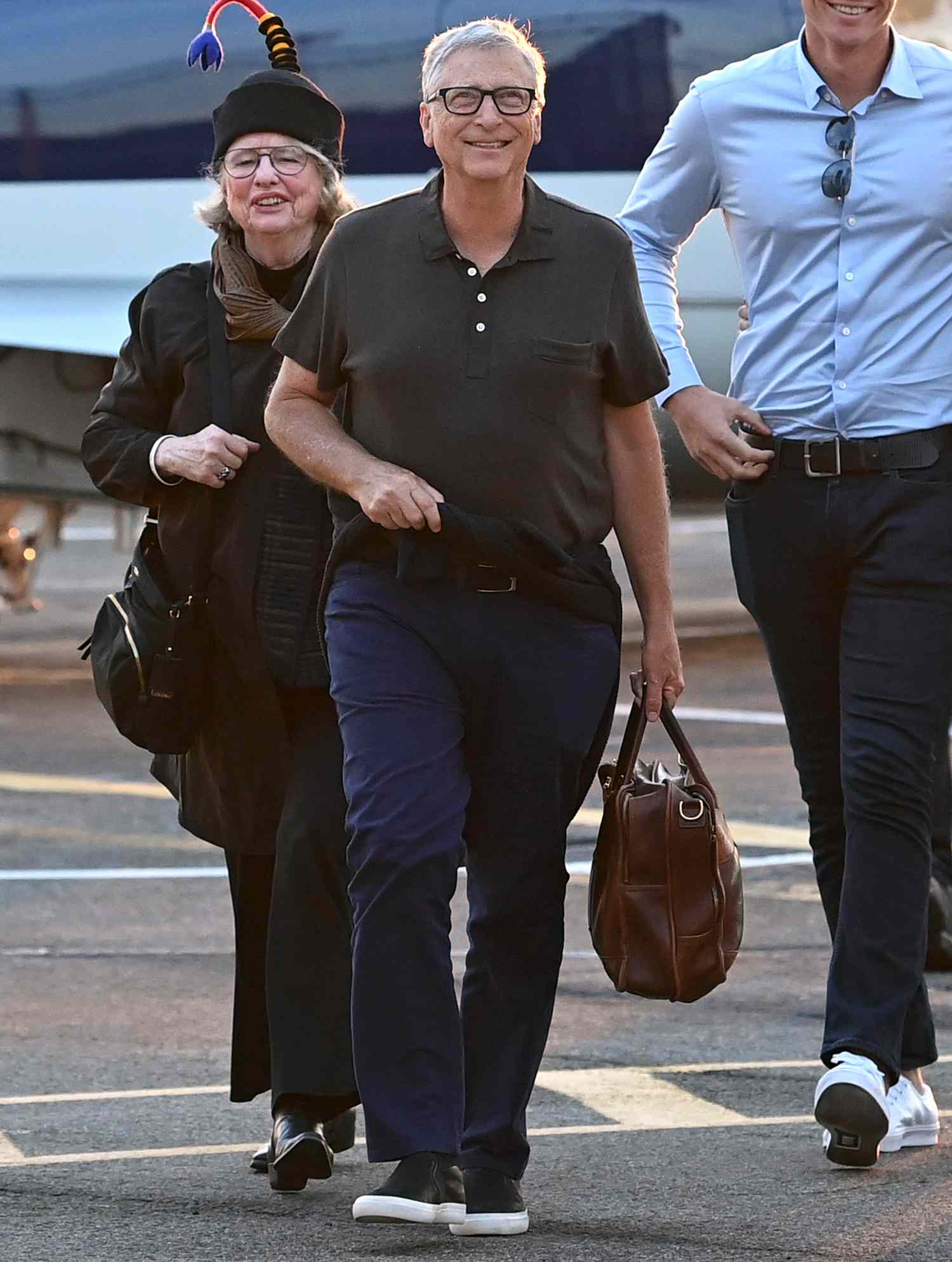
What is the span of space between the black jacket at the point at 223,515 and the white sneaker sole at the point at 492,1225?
2.80 feet

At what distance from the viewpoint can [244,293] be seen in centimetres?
446

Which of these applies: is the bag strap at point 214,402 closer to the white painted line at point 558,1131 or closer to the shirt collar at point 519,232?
the shirt collar at point 519,232

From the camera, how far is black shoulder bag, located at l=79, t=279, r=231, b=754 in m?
4.45

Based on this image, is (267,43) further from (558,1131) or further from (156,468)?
(558,1131)

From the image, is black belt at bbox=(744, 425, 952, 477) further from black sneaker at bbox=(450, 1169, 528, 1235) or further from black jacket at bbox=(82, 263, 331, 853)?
black sneaker at bbox=(450, 1169, 528, 1235)

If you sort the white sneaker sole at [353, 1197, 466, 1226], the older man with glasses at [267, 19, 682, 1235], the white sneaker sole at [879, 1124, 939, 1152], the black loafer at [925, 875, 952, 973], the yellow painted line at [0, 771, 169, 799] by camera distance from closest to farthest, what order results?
1. the white sneaker sole at [353, 1197, 466, 1226]
2. the older man with glasses at [267, 19, 682, 1235]
3. the white sneaker sole at [879, 1124, 939, 1152]
4. the black loafer at [925, 875, 952, 973]
5. the yellow painted line at [0, 771, 169, 799]

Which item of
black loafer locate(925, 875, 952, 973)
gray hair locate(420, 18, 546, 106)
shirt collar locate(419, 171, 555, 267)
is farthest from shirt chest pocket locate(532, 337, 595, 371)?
black loafer locate(925, 875, 952, 973)

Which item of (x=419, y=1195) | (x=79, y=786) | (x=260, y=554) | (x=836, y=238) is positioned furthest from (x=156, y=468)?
(x=79, y=786)

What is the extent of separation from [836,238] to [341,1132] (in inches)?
67.9

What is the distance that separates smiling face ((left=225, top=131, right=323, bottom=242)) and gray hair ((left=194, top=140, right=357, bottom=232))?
1cm

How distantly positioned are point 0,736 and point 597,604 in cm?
661

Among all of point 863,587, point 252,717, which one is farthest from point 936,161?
point 252,717

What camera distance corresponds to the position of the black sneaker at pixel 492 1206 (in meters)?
3.92

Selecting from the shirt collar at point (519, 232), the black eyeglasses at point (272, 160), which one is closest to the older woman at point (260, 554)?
the black eyeglasses at point (272, 160)
